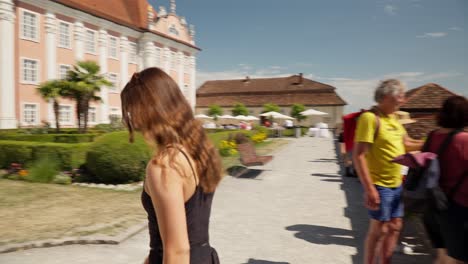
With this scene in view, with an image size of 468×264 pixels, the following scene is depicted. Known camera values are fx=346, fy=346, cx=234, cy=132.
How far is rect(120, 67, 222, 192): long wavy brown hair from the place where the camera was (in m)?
1.34

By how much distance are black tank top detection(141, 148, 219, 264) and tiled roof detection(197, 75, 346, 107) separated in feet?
176

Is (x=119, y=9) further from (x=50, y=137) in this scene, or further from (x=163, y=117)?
(x=163, y=117)

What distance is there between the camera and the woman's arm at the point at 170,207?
1.21 metres

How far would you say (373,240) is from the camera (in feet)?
10.8

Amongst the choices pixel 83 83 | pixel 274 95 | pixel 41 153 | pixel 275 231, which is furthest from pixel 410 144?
pixel 274 95

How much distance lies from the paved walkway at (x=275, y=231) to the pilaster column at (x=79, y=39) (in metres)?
24.8

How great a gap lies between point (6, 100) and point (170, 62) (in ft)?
67.4

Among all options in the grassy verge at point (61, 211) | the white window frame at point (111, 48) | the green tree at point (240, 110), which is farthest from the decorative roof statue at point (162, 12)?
the grassy verge at point (61, 211)

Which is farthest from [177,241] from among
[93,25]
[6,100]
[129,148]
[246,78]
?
[246,78]

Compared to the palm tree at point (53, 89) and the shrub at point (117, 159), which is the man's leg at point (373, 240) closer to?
the shrub at point (117, 159)

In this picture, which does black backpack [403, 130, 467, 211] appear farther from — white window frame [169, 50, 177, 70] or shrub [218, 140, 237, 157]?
white window frame [169, 50, 177, 70]

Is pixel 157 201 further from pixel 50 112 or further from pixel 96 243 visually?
pixel 50 112

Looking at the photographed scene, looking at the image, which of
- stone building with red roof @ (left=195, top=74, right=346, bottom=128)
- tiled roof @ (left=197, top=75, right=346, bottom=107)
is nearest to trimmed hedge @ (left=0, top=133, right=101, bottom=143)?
stone building with red roof @ (left=195, top=74, right=346, bottom=128)

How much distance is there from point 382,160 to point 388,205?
1.37 feet
